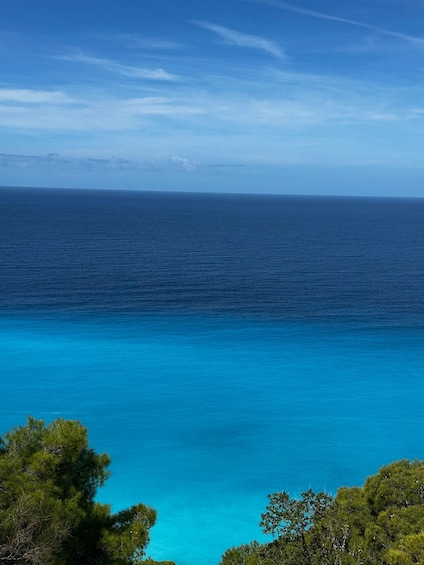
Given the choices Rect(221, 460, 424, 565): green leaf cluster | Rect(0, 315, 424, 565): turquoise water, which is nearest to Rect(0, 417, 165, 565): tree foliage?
Rect(221, 460, 424, 565): green leaf cluster

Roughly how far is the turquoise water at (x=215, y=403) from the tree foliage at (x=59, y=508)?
40.9 feet

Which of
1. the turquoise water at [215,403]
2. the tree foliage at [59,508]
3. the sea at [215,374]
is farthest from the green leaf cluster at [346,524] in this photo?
the turquoise water at [215,403]

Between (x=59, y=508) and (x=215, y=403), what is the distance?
29.6m

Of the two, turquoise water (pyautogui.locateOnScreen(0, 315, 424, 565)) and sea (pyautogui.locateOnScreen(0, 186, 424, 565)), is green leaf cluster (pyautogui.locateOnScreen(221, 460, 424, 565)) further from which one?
turquoise water (pyautogui.locateOnScreen(0, 315, 424, 565))

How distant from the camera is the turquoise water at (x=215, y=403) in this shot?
30203 mm

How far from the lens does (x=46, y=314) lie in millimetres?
60719

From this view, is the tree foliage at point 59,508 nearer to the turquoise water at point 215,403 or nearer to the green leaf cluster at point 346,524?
the green leaf cluster at point 346,524

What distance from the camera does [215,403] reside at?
41594 mm

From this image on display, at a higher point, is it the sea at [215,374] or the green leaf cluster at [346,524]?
the sea at [215,374]

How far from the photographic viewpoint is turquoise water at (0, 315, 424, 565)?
30.2 meters

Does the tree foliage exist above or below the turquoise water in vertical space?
below

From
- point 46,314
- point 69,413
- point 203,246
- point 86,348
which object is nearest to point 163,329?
point 86,348

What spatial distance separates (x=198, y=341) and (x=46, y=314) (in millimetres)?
19013

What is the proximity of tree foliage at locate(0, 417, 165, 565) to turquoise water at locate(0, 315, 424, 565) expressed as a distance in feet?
40.9
